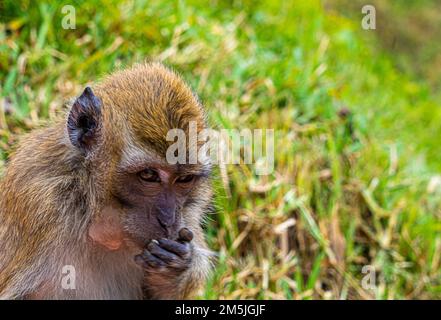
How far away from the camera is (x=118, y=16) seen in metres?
6.86

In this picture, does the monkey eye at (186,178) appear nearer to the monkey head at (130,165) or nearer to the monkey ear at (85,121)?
the monkey head at (130,165)

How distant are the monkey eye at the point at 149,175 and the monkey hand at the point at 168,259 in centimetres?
31

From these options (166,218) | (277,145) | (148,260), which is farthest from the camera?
(277,145)

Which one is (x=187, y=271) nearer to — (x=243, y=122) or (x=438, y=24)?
(x=243, y=122)

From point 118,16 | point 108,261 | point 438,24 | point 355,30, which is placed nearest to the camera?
point 108,261

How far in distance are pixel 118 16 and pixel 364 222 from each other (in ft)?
9.02

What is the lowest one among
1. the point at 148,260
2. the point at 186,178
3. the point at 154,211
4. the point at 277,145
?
the point at 148,260

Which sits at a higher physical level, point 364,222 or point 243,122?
point 243,122

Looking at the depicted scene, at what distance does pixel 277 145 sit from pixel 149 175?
281cm

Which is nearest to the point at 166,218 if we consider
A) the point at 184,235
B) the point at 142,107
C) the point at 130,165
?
the point at 184,235

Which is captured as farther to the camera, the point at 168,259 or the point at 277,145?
the point at 277,145

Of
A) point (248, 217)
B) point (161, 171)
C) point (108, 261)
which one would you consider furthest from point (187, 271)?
point (248, 217)

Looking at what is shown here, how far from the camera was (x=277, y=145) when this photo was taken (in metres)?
6.71

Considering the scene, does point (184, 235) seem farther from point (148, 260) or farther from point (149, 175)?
point (149, 175)
